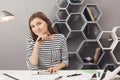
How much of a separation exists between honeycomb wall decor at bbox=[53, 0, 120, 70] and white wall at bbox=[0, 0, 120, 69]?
0.14 meters

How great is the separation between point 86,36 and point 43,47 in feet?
3.67

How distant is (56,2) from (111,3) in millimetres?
743

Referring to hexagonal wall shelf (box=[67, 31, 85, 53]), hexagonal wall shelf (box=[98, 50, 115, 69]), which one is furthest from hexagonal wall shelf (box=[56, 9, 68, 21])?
hexagonal wall shelf (box=[98, 50, 115, 69])

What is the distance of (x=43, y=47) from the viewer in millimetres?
2258

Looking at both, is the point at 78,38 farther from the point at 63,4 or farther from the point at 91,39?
the point at 63,4

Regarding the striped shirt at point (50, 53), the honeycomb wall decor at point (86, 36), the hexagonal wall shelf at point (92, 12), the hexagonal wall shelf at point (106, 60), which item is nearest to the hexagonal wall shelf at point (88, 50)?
the honeycomb wall decor at point (86, 36)

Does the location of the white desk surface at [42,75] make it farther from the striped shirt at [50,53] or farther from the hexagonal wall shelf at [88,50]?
the hexagonal wall shelf at [88,50]

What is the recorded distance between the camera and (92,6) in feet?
10.8

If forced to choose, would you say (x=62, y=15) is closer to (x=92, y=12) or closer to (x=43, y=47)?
(x=92, y=12)

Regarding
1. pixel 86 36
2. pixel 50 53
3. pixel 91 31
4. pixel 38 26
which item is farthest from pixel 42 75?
pixel 91 31

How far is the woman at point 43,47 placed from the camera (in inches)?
87.6

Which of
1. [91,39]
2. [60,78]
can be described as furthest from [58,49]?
[91,39]

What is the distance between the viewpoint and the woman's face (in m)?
2.25

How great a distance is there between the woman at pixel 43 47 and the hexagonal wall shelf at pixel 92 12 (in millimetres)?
950
